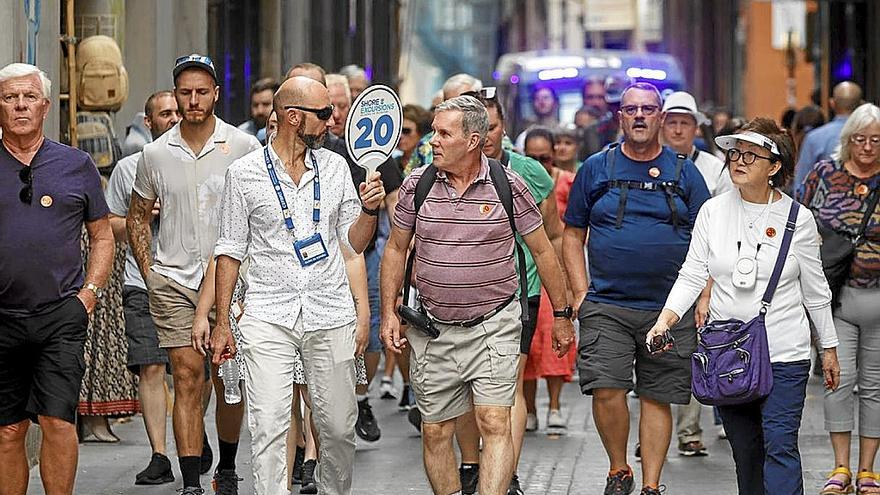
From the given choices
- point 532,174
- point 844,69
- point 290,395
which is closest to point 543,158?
point 532,174

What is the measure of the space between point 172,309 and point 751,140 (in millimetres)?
2938

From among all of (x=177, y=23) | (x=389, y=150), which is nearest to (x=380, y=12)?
(x=177, y=23)

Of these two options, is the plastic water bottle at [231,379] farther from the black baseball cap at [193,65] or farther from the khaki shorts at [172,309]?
the black baseball cap at [193,65]

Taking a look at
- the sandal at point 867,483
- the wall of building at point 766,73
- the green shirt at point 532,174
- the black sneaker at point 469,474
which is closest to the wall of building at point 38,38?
the green shirt at point 532,174

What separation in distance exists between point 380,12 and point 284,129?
22192 millimetres

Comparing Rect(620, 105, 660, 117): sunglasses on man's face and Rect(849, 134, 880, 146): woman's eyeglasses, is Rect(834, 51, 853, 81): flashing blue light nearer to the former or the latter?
Rect(849, 134, 880, 146): woman's eyeglasses

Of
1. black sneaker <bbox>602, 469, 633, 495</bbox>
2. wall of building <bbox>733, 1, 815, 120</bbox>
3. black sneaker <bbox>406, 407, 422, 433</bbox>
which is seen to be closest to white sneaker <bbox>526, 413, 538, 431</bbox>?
black sneaker <bbox>406, 407, 422, 433</bbox>

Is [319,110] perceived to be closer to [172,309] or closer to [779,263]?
[172,309]

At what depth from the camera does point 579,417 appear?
12727mm

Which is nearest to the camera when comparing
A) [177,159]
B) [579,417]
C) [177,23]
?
[177,159]

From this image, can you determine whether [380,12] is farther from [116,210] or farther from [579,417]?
[116,210]

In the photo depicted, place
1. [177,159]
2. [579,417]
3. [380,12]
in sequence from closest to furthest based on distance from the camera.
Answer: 1. [177,159]
2. [579,417]
3. [380,12]

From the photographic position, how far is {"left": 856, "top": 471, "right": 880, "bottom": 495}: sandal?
9.39 m

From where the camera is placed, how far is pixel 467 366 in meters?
7.89
